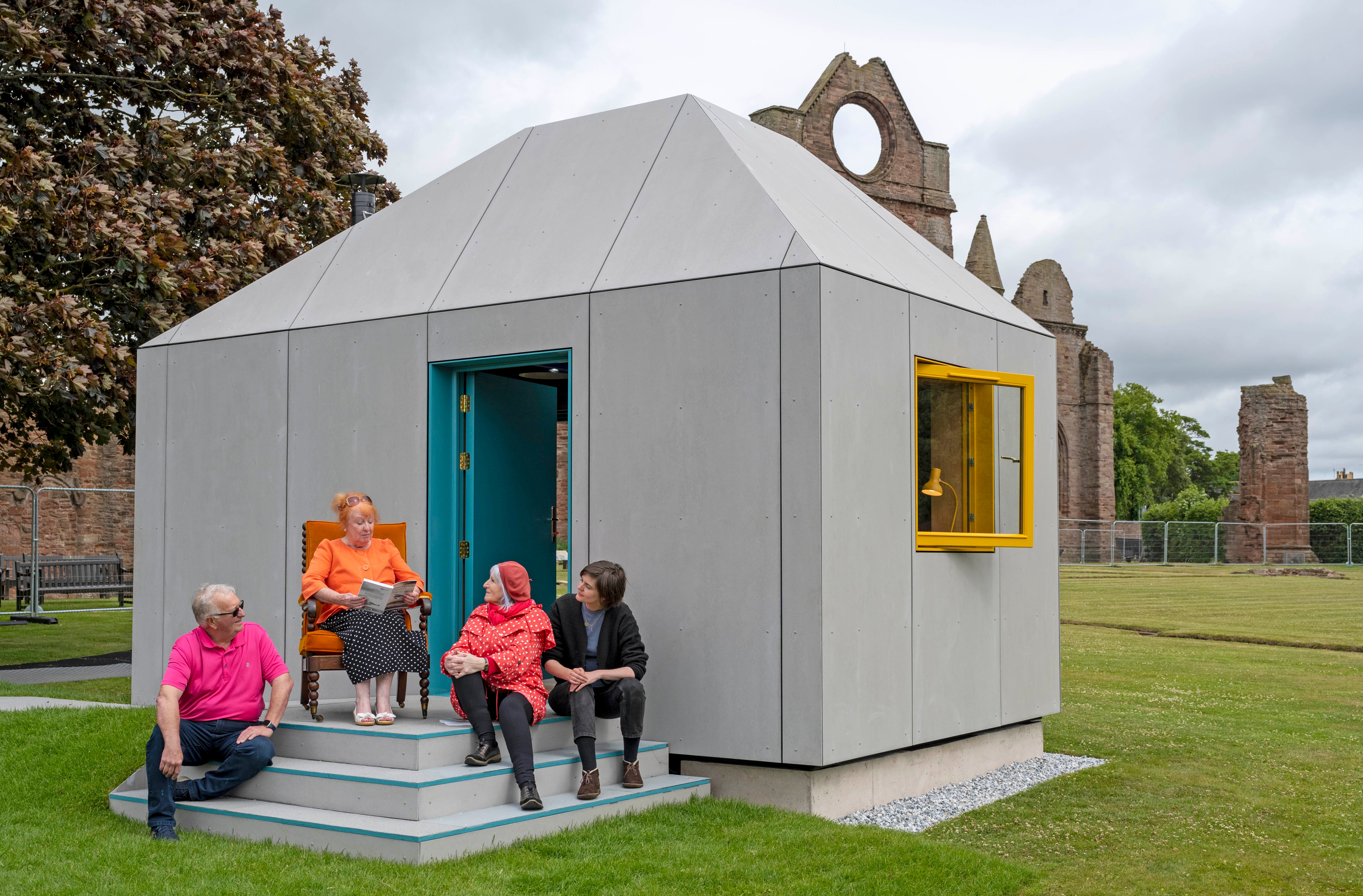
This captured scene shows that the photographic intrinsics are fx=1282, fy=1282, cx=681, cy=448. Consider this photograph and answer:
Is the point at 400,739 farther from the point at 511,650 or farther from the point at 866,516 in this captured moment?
the point at 866,516

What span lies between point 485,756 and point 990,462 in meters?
3.80

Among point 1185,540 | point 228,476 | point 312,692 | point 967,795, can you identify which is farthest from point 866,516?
point 1185,540

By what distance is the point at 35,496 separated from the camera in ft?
65.5

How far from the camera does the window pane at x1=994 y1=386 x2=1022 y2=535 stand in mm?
8375

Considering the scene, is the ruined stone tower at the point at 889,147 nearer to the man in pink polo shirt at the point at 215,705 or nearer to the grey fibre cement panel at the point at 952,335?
the grey fibre cement panel at the point at 952,335

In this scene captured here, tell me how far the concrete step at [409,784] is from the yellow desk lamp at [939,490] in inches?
97.6

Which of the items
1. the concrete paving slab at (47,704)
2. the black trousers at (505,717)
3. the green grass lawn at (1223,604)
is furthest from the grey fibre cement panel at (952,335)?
the green grass lawn at (1223,604)

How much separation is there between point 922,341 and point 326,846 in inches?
175

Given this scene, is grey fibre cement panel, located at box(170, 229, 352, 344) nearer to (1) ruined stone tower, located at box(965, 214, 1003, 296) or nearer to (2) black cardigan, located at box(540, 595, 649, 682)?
(2) black cardigan, located at box(540, 595, 649, 682)

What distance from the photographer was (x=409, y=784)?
19.3 ft

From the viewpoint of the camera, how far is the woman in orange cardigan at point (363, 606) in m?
Result: 6.80

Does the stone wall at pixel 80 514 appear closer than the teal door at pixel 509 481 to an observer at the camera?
No

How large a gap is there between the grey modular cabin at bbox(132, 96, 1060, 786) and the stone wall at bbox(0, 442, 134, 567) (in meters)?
19.2

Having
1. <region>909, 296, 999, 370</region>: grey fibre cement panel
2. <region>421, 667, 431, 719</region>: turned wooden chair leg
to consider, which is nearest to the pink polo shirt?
<region>421, 667, 431, 719</region>: turned wooden chair leg
